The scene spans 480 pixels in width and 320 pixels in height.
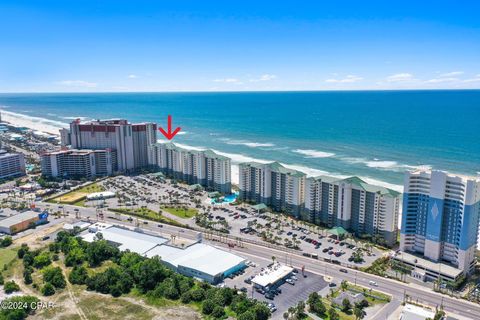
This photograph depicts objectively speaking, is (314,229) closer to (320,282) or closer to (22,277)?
(320,282)

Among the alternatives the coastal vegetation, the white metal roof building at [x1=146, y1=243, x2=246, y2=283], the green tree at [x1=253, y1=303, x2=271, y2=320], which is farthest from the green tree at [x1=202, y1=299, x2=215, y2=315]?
the white metal roof building at [x1=146, y1=243, x2=246, y2=283]

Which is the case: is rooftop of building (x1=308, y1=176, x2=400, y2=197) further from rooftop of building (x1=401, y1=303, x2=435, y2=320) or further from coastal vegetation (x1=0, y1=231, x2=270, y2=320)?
coastal vegetation (x1=0, y1=231, x2=270, y2=320)

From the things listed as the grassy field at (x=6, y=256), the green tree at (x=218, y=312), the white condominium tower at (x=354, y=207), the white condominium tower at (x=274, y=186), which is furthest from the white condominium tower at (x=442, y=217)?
the grassy field at (x=6, y=256)

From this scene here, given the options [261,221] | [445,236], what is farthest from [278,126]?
[445,236]

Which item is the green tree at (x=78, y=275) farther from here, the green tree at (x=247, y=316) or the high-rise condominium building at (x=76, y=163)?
the high-rise condominium building at (x=76, y=163)

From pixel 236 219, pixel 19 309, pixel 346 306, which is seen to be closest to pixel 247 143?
pixel 236 219

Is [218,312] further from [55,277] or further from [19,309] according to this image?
[55,277]
